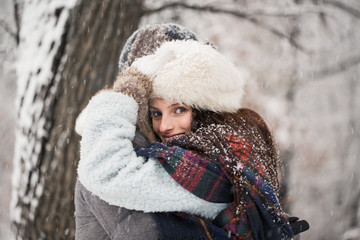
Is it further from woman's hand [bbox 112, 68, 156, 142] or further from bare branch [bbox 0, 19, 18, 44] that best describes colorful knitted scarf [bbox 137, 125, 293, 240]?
bare branch [bbox 0, 19, 18, 44]

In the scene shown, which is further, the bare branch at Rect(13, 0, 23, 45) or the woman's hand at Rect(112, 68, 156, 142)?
the bare branch at Rect(13, 0, 23, 45)

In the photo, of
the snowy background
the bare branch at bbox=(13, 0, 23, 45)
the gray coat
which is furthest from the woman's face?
the snowy background

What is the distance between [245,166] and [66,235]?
4.57 feet

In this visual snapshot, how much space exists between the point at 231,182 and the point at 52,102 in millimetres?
1299

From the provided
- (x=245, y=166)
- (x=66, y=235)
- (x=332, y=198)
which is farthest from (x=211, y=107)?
(x=332, y=198)

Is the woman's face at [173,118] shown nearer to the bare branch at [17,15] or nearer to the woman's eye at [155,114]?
the woman's eye at [155,114]

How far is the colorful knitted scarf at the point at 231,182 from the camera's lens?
1.27 metres

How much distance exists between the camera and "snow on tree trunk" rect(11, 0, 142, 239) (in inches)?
77.1

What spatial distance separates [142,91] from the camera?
1.50 meters

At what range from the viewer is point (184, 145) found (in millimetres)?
1394

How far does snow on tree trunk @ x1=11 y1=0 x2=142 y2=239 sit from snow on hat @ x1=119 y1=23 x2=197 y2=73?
20 cm

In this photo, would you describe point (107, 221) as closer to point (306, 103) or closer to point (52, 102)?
point (52, 102)

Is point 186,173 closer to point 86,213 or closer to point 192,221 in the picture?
point 192,221

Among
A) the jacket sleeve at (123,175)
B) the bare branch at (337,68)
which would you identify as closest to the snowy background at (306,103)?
the bare branch at (337,68)
